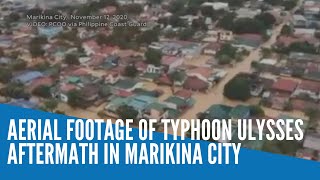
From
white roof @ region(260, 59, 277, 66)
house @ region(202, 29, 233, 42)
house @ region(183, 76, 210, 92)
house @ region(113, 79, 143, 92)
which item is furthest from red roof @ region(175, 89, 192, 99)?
house @ region(202, 29, 233, 42)

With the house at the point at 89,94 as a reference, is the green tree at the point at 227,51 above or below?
above

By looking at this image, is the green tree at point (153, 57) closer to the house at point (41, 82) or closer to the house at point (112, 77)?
the house at point (112, 77)

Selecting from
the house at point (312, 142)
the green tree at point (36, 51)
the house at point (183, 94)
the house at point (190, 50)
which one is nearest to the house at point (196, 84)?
the house at point (183, 94)

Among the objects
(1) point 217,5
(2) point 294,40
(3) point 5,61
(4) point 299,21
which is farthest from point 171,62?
(1) point 217,5

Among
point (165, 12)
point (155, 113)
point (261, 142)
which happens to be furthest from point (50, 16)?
point (261, 142)

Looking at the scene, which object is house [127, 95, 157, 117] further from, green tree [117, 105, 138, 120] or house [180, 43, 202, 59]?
house [180, 43, 202, 59]

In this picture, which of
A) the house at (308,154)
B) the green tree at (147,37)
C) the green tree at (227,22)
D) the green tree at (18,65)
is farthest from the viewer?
the green tree at (227,22)

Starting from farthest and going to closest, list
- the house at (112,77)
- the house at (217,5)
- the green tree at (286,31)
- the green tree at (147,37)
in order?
the house at (217,5) < the green tree at (286,31) < the green tree at (147,37) < the house at (112,77)

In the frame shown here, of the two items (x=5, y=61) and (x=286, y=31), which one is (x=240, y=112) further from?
(x=5, y=61)
